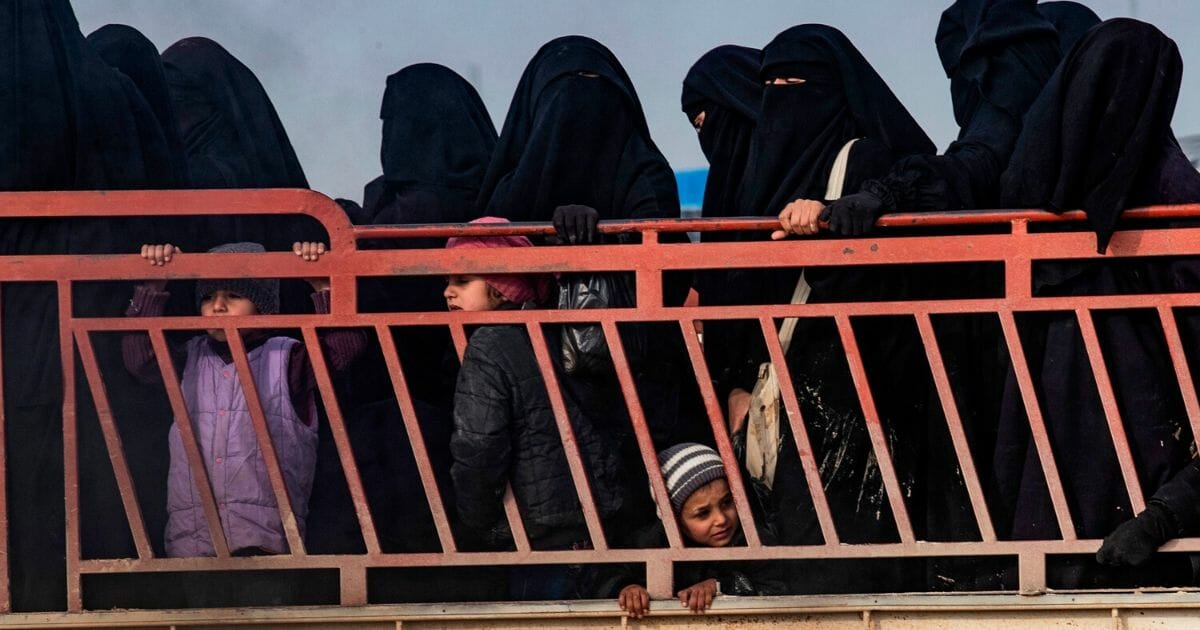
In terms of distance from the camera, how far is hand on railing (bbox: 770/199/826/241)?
4504 mm

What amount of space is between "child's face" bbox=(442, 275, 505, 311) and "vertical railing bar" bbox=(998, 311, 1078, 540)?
1.42 metres

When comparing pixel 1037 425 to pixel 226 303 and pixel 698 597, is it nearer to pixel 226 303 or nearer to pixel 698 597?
pixel 698 597

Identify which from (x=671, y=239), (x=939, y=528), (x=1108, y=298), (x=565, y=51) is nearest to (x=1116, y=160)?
(x=1108, y=298)

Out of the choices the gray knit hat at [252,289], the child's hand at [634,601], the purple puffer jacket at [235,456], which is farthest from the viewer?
the gray knit hat at [252,289]

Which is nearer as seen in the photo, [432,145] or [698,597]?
[698,597]

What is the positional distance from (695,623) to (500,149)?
1.94 meters

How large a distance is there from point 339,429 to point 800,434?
1.26 metres

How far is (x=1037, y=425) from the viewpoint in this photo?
14.5ft

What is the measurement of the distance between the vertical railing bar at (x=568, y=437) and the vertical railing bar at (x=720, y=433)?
0.37 m

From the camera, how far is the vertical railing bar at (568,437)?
175 inches

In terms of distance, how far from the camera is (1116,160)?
4488 mm

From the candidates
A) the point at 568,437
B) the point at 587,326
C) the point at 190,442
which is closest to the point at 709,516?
the point at 568,437

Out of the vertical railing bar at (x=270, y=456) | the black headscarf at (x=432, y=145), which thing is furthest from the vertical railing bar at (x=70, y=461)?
the black headscarf at (x=432, y=145)

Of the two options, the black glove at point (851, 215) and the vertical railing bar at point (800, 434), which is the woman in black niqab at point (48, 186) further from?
the black glove at point (851, 215)
